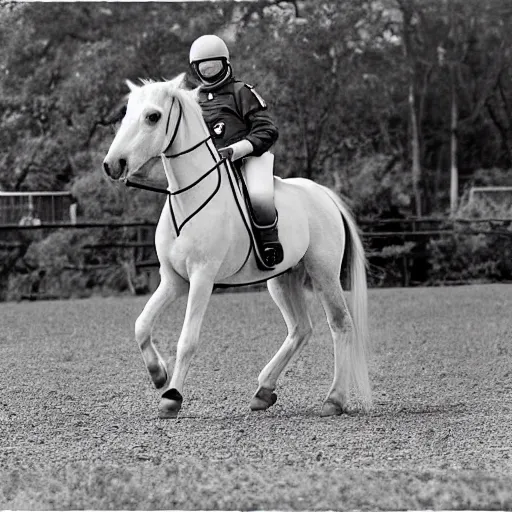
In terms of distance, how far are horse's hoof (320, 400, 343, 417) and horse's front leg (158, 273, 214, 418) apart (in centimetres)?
101

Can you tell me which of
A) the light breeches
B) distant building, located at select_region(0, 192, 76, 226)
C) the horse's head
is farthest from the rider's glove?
distant building, located at select_region(0, 192, 76, 226)

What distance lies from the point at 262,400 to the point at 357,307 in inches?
34.7

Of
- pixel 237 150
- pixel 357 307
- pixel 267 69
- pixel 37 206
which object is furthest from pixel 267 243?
pixel 37 206

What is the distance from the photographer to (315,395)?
7801 mm

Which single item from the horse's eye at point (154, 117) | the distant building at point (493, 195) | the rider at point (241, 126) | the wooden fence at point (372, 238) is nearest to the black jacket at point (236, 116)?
the rider at point (241, 126)

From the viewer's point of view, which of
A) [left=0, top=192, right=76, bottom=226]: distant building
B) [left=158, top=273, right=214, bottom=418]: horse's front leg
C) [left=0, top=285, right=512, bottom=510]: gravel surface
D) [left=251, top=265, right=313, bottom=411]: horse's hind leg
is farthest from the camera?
[left=0, top=192, right=76, bottom=226]: distant building

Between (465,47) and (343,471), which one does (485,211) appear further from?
(343,471)

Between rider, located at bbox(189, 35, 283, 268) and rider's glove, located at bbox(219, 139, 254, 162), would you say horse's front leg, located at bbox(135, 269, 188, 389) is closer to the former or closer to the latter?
rider, located at bbox(189, 35, 283, 268)

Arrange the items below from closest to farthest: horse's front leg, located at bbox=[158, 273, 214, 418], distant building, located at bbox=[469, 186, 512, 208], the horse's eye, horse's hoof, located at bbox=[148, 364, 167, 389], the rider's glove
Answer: the horse's eye
horse's front leg, located at bbox=[158, 273, 214, 418]
horse's hoof, located at bbox=[148, 364, 167, 389]
the rider's glove
distant building, located at bbox=[469, 186, 512, 208]

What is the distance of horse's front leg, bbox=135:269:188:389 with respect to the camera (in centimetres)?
610

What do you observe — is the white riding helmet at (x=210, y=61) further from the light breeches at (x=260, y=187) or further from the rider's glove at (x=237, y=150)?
the light breeches at (x=260, y=187)

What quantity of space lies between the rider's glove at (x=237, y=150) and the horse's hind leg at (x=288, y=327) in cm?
99

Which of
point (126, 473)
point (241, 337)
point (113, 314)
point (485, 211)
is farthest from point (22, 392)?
point (485, 211)

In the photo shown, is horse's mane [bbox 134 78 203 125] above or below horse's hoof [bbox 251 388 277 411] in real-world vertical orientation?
above
